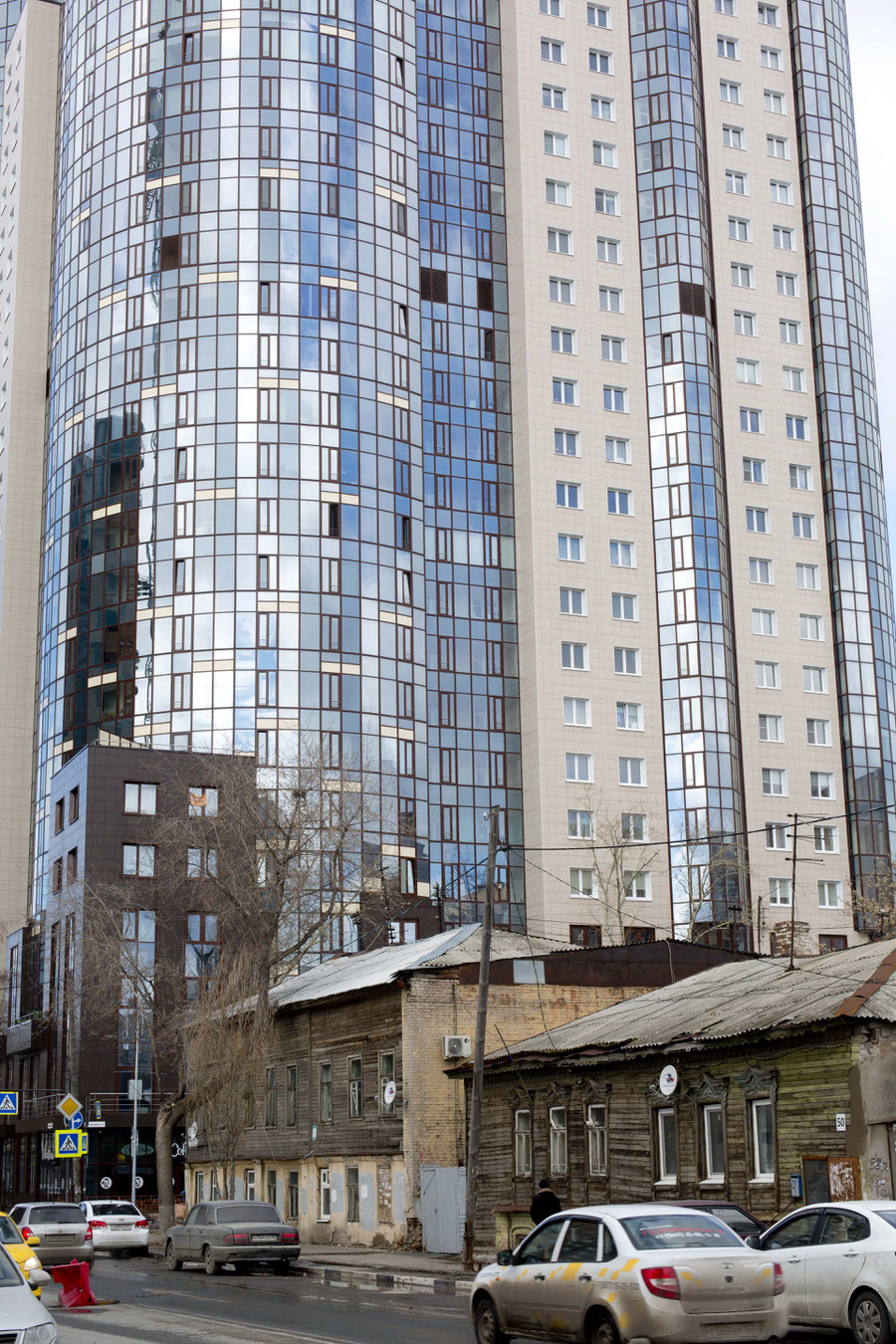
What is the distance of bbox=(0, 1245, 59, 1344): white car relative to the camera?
472 inches

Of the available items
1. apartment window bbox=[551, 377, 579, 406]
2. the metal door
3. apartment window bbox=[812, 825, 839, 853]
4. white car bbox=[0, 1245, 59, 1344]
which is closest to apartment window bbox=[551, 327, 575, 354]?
apartment window bbox=[551, 377, 579, 406]

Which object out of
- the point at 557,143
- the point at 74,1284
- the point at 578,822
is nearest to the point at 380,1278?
the point at 74,1284

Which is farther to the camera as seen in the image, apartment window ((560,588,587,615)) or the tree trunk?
apartment window ((560,588,587,615))

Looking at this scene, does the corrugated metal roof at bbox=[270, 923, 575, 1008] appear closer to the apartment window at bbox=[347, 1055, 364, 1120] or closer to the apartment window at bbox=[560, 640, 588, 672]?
the apartment window at bbox=[347, 1055, 364, 1120]

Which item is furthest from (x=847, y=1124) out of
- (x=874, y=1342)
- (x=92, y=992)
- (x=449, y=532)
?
(x=449, y=532)

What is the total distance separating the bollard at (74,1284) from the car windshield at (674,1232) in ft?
37.5

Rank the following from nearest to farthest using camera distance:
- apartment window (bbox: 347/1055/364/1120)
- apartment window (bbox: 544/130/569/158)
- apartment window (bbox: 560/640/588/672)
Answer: apartment window (bbox: 347/1055/364/1120)
apartment window (bbox: 560/640/588/672)
apartment window (bbox: 544/130/569/158)

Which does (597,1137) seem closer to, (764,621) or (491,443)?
(764,621)

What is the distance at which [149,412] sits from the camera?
300 ft

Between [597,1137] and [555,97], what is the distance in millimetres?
82007

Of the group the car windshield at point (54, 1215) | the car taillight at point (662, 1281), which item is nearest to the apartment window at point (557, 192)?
the car windshield at point (54, 1215)

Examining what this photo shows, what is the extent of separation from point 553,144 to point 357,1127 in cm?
7393

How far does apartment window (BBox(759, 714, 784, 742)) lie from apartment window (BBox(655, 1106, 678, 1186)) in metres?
61.9

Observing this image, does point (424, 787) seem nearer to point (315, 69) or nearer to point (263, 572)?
point (263, 572)
